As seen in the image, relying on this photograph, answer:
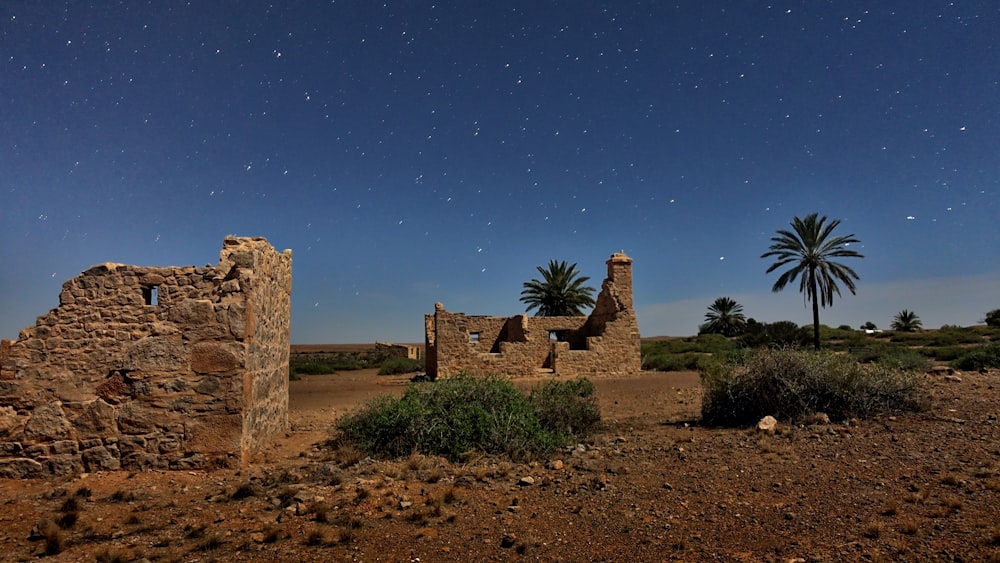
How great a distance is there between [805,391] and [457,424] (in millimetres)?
5786

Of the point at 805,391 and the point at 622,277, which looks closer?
the point at 805,391

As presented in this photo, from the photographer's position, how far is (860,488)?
5590 mm

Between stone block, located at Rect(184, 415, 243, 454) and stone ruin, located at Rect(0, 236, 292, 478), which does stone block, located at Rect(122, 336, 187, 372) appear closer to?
stone ruin, located at Rect(0, 236, 292, 478)

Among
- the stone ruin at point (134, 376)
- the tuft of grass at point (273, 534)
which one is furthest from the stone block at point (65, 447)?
the tuft of grass at point (273, 534)

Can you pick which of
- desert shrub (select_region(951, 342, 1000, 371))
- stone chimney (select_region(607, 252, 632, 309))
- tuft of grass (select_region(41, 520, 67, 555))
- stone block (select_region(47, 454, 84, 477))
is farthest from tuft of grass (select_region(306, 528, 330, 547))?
stone chimney (select_region(607, 252, 632, 309))

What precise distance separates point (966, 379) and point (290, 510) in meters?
15.1

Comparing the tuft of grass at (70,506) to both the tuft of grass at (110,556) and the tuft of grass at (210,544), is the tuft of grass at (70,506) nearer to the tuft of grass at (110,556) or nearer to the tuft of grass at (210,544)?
the tuft of grass at (110,556)

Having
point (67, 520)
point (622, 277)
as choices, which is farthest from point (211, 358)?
point (622, 277)

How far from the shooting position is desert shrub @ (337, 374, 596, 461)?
7379 mm

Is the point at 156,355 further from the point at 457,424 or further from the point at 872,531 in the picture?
the point at 872,531

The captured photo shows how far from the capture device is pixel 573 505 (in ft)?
18.0

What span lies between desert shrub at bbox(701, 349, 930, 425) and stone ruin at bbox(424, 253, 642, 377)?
12274mm

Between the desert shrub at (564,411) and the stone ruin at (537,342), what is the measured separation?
1147cm

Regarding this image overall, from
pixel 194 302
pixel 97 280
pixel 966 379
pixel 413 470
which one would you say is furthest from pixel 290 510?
pixel 966 379
